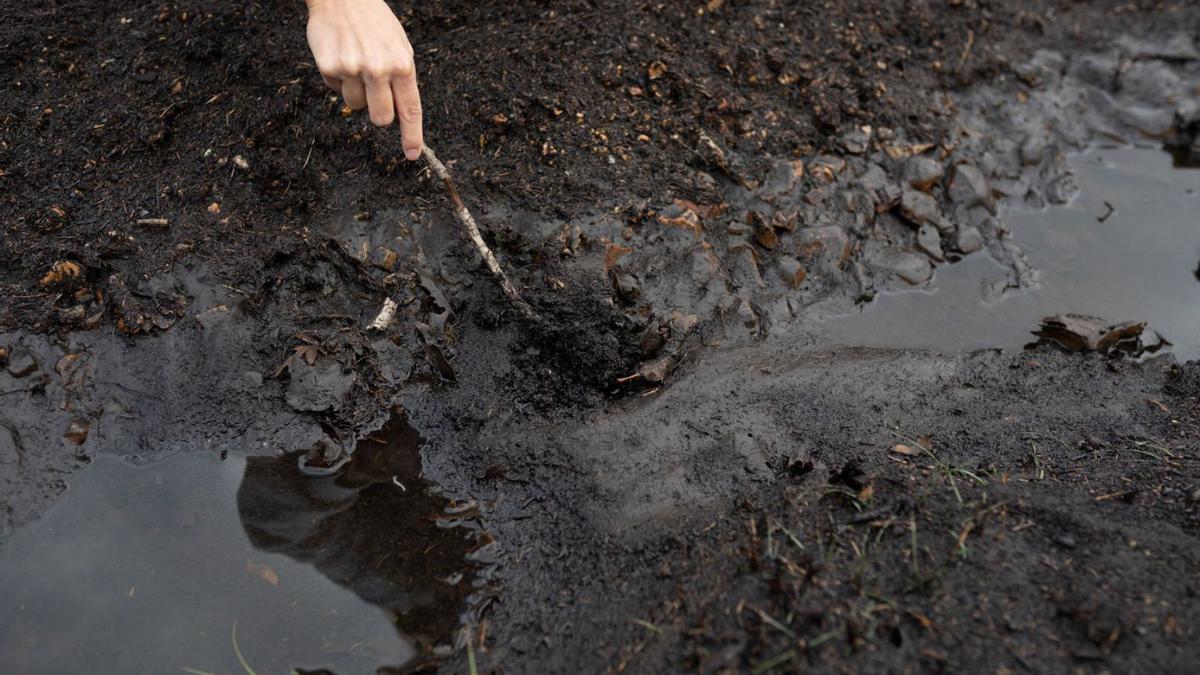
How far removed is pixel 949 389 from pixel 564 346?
5.22 ft

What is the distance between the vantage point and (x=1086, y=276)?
4.05 metres

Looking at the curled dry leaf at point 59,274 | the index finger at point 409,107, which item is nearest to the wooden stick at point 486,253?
the index finger at point 409,107

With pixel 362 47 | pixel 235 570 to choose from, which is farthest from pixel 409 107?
pixel 235 570

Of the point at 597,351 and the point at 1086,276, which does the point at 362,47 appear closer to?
the point at 597,351

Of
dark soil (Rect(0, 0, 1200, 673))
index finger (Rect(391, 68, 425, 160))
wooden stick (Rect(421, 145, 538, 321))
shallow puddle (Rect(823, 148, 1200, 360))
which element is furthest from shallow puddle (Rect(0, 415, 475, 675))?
shallow puddle (Rect(823, 148, 1200, 360))

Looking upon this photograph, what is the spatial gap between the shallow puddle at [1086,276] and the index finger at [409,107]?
1.99m

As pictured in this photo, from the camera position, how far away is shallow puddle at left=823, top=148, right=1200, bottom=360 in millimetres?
3736

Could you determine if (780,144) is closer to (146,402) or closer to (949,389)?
(949,389)

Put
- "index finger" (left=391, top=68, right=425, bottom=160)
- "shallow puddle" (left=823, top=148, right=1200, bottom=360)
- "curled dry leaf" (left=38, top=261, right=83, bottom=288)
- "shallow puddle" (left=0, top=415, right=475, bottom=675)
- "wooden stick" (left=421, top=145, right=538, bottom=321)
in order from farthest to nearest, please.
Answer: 1. "shallow puddle" (left=823, top=148, right=1200, bottom=360)
2. "curled dry leaf" (left=38, top=261, right=83, bottom=288)
3. "wooden stick" (left=421, top=145, right=538, bottom=321)
4. "shallow puddle" (left=0, top=415, right=475, bottom=675)
5. "index finger" (left=391, top=68, right=425, bottom=160)

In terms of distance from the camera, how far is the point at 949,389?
11.2ft

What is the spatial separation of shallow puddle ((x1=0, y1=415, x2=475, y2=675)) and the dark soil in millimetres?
119

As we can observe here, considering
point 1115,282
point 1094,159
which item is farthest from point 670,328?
point 1094,159

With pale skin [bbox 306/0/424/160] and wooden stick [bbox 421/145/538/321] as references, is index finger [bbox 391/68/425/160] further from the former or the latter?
wooden stick [bbox 421/145/538/321]

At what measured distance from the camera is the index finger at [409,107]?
2404mm
